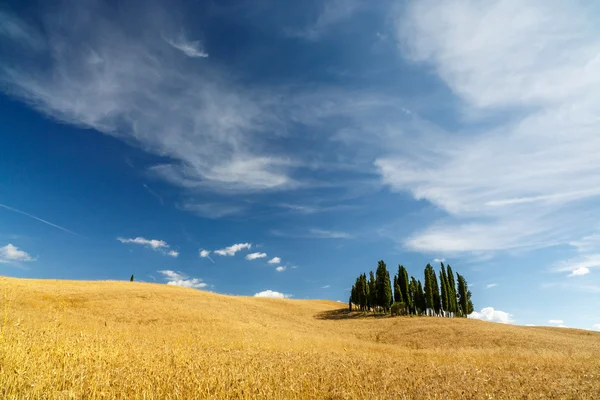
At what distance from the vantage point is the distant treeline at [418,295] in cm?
7556

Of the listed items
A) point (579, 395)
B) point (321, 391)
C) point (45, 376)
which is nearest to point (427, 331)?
point (579, 395)

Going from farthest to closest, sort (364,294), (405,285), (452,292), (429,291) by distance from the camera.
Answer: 1. (364,294)
2. (452,292)
3. (405,285)
4. (429,291)

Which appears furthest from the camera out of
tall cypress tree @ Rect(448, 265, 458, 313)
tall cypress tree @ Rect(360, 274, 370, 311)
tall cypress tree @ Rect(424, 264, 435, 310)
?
tall cypress tree @ Rect(360, 274, 370, 311)

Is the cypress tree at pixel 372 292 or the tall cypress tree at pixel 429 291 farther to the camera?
the cypress tree at pixel 372 292

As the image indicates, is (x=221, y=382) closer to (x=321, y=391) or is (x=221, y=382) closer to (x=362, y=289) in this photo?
(x=321, y=391)

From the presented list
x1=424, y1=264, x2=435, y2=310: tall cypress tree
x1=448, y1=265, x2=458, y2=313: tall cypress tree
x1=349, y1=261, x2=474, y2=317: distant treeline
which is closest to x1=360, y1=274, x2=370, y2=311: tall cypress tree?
x1=349, y1=261, x2=474, y2=317: distant treeline

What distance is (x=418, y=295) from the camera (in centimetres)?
7650

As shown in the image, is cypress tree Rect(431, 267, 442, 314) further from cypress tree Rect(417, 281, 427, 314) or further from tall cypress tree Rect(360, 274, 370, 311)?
tall cypress tree Rect(360, 274, 370, 311)

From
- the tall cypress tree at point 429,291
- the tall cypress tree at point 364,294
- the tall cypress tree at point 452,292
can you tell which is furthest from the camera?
the tall cypress tree at point 364,294

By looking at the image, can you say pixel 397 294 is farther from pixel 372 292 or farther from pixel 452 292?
pixel 452 292

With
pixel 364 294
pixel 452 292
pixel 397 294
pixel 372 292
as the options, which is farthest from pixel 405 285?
pixel 452 292

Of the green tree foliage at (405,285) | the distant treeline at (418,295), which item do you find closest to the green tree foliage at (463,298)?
the distant treeline at (418,295)

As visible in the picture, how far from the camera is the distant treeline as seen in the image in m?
75.6

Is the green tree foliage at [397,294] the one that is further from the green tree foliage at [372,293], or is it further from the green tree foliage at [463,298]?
the green tree foliage at [463,298]
